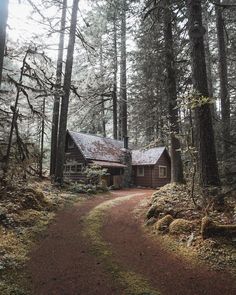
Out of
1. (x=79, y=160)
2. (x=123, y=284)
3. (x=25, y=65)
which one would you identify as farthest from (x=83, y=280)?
(x=79, y=160)

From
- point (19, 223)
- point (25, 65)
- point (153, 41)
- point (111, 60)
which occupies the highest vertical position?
point (111, 60)

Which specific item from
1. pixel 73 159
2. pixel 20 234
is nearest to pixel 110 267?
pixel 20 234

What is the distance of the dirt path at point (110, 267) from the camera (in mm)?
4902

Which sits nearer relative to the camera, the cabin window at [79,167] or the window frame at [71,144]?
the cabin window at [79,167]

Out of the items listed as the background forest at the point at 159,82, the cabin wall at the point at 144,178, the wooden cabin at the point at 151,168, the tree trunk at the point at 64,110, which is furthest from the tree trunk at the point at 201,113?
the cabin wall at the point at 144,178

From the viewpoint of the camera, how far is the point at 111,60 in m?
30.0

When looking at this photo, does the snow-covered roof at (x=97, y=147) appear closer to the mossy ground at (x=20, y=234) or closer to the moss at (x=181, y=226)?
the mossy ground at (x=20, y=234)

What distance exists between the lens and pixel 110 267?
5766 mm

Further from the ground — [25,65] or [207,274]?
[25,65]

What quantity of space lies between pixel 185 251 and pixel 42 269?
3.06 m

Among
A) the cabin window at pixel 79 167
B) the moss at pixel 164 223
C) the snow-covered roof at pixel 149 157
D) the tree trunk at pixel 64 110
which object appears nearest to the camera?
the moss at pixel 164 223

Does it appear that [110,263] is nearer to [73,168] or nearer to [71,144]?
[73,168]

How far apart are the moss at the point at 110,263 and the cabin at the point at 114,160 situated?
40.6 feet

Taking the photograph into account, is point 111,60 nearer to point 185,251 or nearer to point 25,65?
point 25,65
